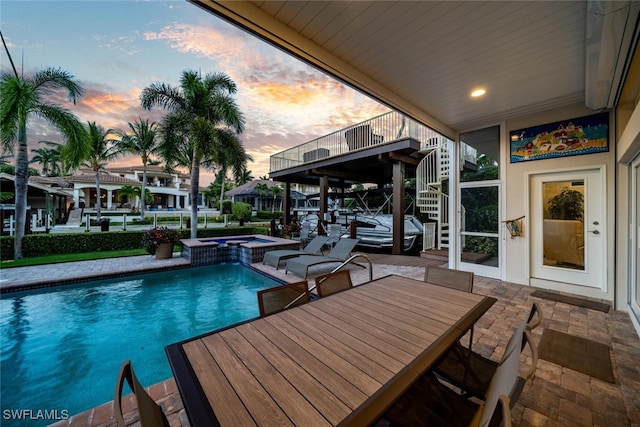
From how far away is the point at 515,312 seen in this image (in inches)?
138

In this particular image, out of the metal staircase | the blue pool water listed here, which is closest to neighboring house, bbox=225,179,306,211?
the metal staircase

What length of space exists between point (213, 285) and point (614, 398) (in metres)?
6.01

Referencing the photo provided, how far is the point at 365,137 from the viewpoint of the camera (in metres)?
8.59

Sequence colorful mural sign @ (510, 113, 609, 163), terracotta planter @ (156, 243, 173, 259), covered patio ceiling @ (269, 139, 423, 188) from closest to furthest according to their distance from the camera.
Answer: colorful mural sign @ (510, 113, 609, 163) → terracotta planter @ (156, 243, 173, 259) → covered patio ceiling @ (269, 139, 423, 188)

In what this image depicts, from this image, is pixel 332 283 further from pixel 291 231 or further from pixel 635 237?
pixel 291 231

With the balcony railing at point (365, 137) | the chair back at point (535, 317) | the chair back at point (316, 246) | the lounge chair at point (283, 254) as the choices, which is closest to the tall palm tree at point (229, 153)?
the balcony railing at point (365, 137)

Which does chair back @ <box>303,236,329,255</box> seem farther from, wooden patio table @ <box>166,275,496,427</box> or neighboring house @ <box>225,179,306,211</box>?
neighboring house @ <box>225,179,306,211</box>

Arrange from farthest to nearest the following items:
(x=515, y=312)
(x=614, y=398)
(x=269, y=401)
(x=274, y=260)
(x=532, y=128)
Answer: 1. (x=274, y=260)
2. (x=532, y=128)
3. (x=515, y=312)
4. (x=614, y=398)
5. (x=269, y=401)

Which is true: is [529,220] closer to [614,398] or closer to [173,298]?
[614,398]

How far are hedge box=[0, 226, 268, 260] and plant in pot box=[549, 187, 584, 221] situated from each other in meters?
11.0

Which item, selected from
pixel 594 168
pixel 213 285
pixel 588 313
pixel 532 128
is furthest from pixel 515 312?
pixel 213 285

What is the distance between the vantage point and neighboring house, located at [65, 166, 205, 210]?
25.2m

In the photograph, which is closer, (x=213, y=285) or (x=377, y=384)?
(x=377, y=384)

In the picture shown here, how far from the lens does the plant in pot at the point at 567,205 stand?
428 centimetres
